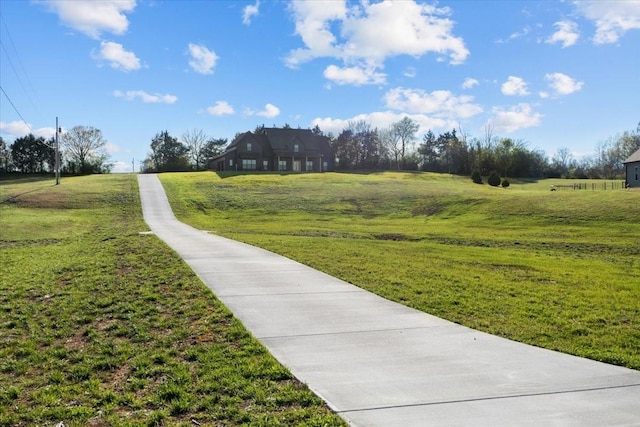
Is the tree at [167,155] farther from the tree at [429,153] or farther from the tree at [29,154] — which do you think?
the tree at [429,153]

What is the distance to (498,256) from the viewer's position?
14008 millimetres

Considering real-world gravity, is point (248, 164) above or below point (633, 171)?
above

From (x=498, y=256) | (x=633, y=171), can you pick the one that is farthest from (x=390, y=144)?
(x=498, y=256)

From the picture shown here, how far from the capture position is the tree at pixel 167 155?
8175cm

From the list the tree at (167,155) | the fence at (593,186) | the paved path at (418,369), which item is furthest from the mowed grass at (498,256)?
the tree at (167,155)

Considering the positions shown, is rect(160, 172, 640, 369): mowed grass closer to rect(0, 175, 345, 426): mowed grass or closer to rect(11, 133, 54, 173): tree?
rect(0, 175, 345, 426): mowed grass

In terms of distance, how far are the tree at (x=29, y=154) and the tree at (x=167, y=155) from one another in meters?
16.8

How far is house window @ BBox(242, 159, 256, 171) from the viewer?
→ 231 feet

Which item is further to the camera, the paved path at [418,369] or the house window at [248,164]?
the house window at [248,164]

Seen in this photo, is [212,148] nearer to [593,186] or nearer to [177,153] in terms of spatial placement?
[177,153]

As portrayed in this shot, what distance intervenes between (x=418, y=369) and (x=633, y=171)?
51983 mm

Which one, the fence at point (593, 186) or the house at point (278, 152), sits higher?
the house at point (278, 152)

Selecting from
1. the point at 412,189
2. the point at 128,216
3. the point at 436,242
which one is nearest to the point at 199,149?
the point at 412,189

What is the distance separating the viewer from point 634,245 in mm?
17688
